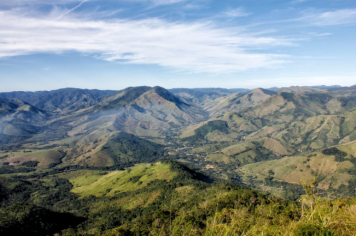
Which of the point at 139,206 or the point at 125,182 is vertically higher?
the point at 139,206

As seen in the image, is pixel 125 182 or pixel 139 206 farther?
pixel 125 182

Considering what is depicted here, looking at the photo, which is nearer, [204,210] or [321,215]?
[321,215]

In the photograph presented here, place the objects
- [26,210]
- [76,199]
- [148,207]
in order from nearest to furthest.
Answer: [26,210], [148,207], [76,199]

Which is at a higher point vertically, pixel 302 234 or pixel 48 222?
pixel 302 234

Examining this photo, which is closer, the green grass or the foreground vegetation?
the foreground vegetation

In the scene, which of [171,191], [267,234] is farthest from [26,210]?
[267,234]

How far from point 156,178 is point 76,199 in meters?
63.5

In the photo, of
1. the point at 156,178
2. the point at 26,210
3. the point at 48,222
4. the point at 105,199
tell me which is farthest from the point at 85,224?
the point at 156,178

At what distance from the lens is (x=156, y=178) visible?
176 metres

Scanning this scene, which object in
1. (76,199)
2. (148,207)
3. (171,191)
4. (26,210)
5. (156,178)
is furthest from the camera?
(156,178)

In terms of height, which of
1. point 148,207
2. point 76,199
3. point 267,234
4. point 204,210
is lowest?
point 76,199

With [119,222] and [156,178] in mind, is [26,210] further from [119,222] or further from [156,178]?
[156,178]

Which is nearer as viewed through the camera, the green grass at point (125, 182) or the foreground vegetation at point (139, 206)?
the foreground vegetation at point (139, 206)

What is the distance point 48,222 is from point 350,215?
125945mm
